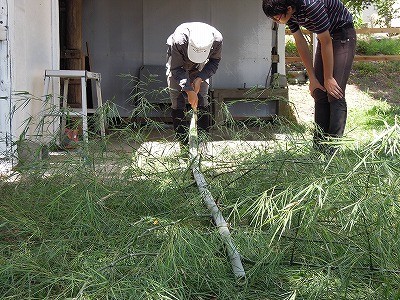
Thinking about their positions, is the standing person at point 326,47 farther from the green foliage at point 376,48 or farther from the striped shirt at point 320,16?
the green foliage at point 376,48

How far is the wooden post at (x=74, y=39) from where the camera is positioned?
9.29 m

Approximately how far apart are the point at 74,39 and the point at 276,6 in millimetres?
5602

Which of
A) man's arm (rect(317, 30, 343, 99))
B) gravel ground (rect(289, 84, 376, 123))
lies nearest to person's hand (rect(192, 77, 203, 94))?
man's arm (rect(317, 30, 343, 99))

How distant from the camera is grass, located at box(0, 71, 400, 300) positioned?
186cm

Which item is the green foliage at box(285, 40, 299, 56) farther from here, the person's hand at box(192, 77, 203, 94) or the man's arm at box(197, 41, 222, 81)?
the person's hand at box(192, 77, 203, 94)

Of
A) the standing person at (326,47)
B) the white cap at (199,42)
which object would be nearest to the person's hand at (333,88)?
the standing person at (326,47)

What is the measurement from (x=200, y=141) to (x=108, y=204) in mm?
1005

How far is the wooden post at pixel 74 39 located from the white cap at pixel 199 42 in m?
4.02

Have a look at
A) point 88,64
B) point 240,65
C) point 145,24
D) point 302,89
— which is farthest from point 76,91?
point 302,89

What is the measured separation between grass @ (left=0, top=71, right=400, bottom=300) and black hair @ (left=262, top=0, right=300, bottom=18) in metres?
1.62

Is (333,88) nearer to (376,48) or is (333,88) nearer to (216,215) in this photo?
(216,215)

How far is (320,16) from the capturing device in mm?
4418

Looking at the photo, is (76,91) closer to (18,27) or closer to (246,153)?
(18,27)

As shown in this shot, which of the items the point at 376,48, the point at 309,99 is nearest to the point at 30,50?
the point at 309,99
